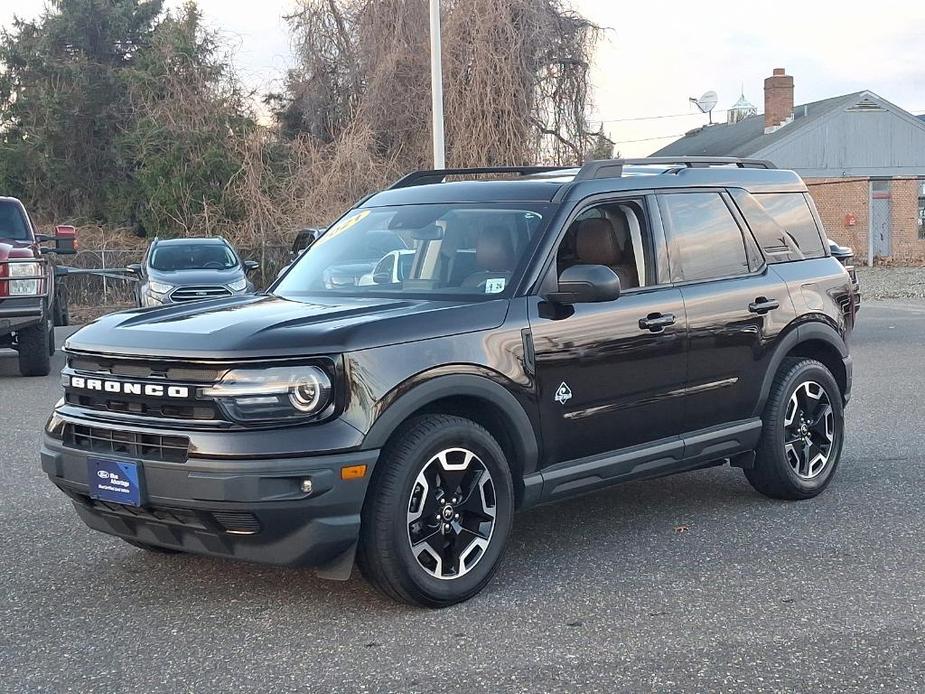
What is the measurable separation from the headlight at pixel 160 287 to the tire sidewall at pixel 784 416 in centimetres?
1268

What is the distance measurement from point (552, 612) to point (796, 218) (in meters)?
3.31

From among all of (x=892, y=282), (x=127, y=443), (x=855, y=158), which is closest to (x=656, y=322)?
(x=127, y=443)

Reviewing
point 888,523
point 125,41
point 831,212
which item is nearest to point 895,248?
point 831,212

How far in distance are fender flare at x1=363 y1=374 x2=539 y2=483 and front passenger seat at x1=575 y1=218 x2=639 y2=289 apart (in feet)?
3.17

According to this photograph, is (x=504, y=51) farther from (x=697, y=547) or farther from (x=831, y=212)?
(x=697, y=547)

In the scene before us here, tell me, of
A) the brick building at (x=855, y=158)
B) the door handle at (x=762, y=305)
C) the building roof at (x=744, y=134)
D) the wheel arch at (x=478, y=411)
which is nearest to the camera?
the wheel arch at (x=478, y=411)

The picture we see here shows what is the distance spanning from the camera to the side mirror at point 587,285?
5.15 m

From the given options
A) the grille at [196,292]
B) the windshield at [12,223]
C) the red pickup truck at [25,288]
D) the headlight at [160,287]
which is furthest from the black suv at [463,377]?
the headlight at [160,287]

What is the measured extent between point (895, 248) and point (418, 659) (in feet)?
131

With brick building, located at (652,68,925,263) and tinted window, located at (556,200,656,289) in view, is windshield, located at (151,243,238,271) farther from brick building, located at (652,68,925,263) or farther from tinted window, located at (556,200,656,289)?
brick building, located at (652,68,925,263)

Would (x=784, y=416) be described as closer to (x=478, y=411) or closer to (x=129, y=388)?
(x=478, y=411)

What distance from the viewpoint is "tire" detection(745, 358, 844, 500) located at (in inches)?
253

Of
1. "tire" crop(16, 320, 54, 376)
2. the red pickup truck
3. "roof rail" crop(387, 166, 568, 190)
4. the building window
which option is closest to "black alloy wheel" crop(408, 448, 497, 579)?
"roof rail" crop(387, 166, 568, 190)

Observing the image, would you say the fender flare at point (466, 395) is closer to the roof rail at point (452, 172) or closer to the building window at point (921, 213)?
the roof rail at point (452, 172)
